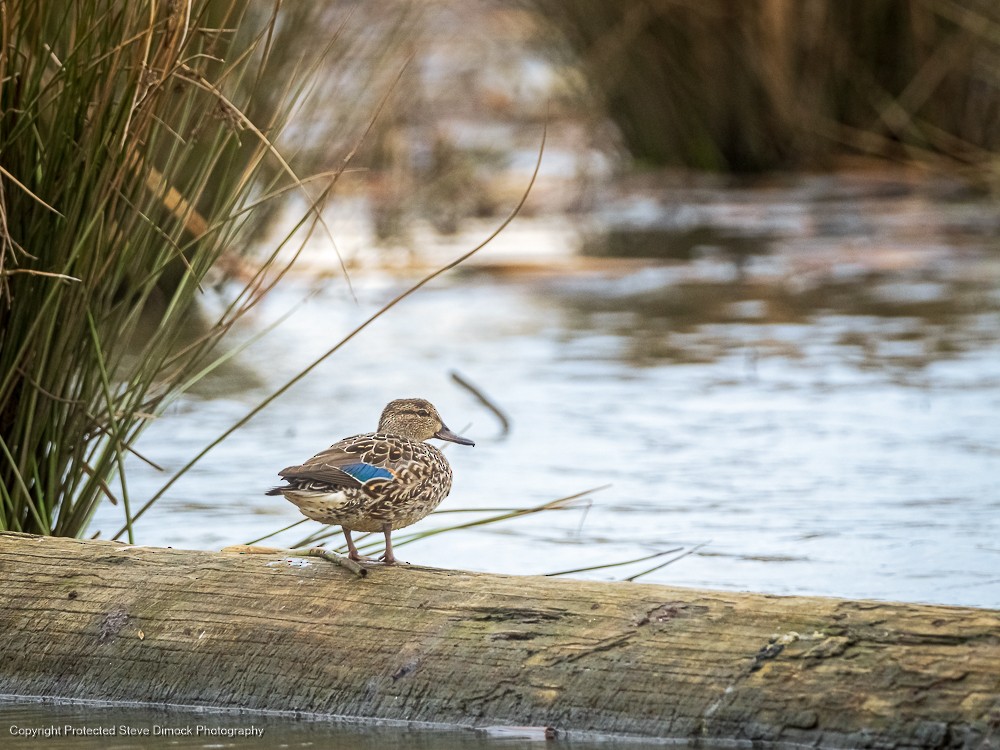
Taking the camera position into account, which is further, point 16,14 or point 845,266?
point 845,266

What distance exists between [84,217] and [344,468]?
848 mm

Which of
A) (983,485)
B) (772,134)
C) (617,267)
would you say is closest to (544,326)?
(617,267)

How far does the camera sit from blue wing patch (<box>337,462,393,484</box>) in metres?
2.99

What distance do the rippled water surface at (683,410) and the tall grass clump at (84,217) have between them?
3.08ft

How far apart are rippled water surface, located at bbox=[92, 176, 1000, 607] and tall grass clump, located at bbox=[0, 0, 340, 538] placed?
94 cm

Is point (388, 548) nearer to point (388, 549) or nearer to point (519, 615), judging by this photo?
point (388, 549)

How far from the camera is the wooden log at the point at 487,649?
8.49 feet

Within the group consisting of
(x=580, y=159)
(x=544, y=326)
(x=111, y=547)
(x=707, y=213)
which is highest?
(x=580, y=159)

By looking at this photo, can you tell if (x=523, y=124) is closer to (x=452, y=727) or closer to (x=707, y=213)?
(x=707, y=213)

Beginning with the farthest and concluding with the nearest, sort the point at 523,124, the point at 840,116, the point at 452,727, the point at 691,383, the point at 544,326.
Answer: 1. the point at 523,124
2. the point at 840,116
3. the point at 544,326
4. the point at 691,383
5. the point at 452,727

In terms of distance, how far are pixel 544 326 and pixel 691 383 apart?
1893mm

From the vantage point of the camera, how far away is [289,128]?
930 cm

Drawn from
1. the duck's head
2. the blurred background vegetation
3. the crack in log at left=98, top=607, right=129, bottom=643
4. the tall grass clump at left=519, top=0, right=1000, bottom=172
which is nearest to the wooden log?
the crack in log at left=98, top=607, right=129, bottom=643

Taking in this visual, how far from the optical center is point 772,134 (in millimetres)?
14539
